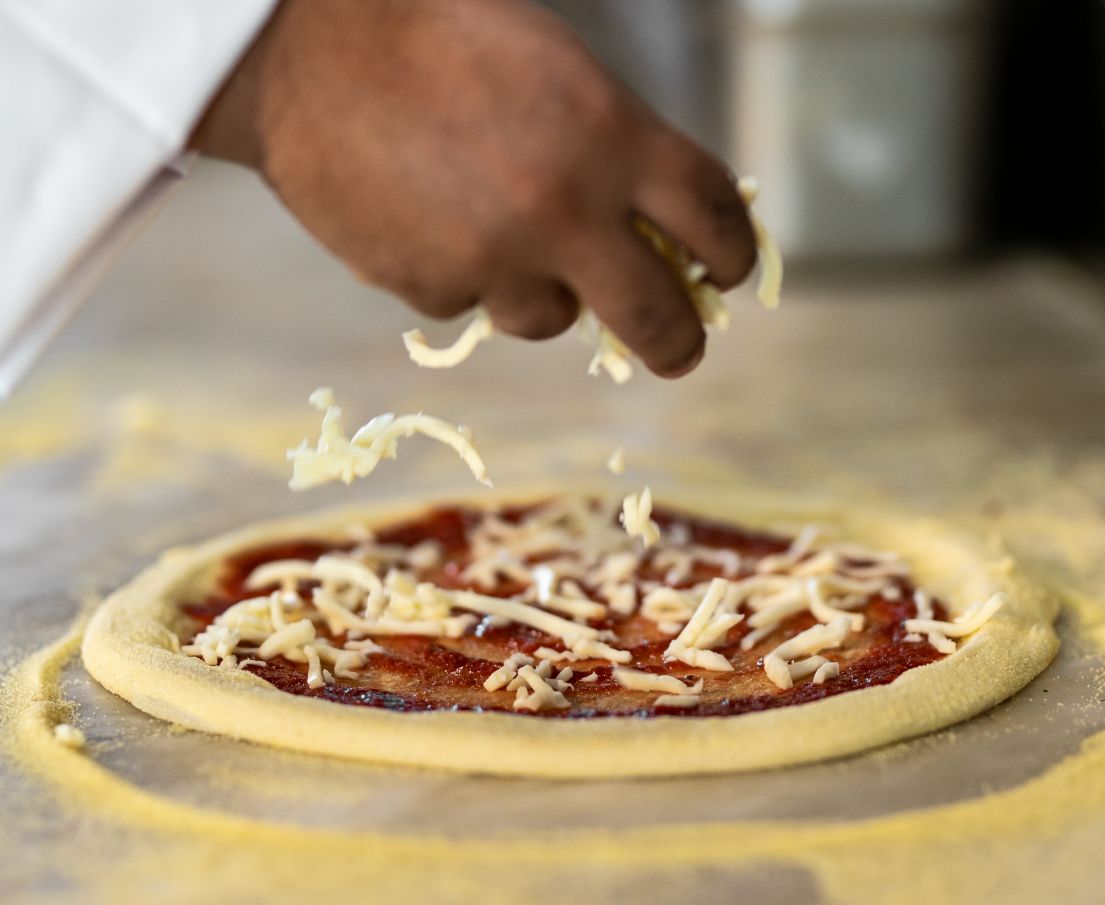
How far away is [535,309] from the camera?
1177 millimetres

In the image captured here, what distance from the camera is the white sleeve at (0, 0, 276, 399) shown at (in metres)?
1.12

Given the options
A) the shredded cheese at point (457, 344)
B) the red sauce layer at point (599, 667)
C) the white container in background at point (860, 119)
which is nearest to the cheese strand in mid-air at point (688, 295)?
the shredded cheese at point (457, 344)

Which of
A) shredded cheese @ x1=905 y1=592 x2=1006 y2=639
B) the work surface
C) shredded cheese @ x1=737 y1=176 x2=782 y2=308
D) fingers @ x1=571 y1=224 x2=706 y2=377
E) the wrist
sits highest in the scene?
shredded cheese @ x1=737 y1=176 x2=782 y2=308

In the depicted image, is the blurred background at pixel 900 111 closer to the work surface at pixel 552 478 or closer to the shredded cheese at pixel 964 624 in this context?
the work surface at pixel 552 478

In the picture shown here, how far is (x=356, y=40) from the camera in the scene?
1093mm

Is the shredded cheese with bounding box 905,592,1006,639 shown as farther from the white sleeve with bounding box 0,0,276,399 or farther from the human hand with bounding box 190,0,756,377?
the white sleeve with bounding box 0,0,276,399

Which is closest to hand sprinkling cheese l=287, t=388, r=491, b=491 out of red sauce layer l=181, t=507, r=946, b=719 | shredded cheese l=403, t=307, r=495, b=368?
shredded cheese l=403, t=307, r=495, b=368

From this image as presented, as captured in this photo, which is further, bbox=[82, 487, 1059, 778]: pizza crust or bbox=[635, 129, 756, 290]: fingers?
bbox=[82, 487, 1059, 778]: pizza crust

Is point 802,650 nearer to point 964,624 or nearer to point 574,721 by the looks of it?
point 964,624

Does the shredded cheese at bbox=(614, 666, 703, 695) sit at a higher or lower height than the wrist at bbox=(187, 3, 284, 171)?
lower

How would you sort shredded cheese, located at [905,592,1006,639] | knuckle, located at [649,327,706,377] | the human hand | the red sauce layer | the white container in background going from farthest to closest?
1. the white container in background
2. shredded cheese, located at [905,592,1006,639]
3. the red sauce layer
4. knuckle, located at [649,327,706,377]
5. the human hand

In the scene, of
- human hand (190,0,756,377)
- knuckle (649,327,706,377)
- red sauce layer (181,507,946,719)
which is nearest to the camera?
human hand (190,0,756,377)

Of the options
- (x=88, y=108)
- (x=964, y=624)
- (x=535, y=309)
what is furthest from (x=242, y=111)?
(x=964, y=624)

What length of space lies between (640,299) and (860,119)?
9.15 feet
